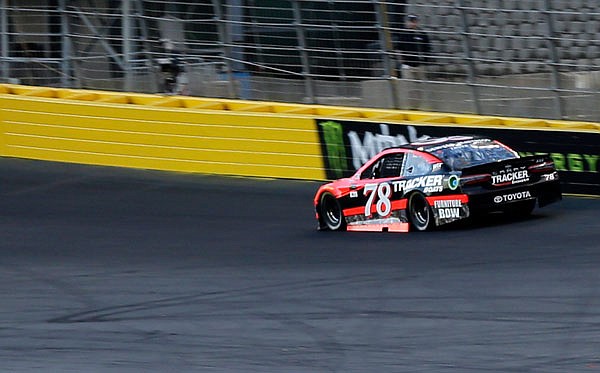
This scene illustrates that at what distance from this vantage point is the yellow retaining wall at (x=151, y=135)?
2023 cm

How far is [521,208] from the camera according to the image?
14867mm

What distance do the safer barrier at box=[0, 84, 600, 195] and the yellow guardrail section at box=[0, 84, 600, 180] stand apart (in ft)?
0.05

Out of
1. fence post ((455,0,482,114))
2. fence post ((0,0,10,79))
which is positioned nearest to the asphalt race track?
fence post ((455,0,482,114))

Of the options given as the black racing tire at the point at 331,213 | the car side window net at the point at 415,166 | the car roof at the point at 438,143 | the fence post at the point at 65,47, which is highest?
the fence post at the point at 65,47

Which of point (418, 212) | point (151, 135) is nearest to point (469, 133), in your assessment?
point (418, 212)

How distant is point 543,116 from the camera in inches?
733

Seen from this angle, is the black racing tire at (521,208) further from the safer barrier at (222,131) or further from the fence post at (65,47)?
the fence post at (65,47)

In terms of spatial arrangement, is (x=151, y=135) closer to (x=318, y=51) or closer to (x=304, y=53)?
(x=304, y=53)

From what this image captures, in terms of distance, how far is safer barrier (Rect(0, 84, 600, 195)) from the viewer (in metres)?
18.7

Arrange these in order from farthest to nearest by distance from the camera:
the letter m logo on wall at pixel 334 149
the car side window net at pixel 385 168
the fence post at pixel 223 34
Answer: the fence post at pixel 223 34 → the letter m logo on wall at pixel 334 149 → the car side window net at pixel 385 168

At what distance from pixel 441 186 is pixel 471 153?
2.38ft

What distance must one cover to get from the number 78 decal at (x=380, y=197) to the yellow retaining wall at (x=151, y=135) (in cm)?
417

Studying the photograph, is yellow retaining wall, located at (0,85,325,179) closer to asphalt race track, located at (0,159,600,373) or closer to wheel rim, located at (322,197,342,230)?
asphalt race track, located at (0,159,600,373)

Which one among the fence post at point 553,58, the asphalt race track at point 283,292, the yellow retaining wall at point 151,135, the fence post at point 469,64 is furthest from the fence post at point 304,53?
the fence post at point 553,58
